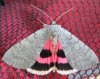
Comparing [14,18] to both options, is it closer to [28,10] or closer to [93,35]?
[28,10]

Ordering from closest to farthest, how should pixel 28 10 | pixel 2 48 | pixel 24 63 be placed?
1. pixel 24 63
2. pixel 2 48
3. pixel 28 10

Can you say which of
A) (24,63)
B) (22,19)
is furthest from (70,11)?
(24,63)
